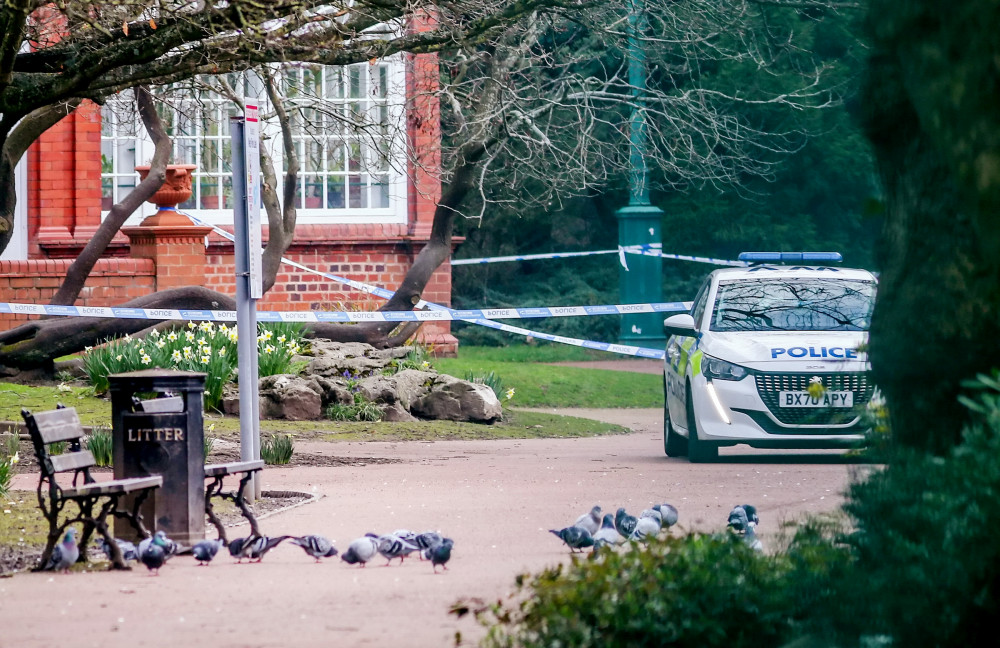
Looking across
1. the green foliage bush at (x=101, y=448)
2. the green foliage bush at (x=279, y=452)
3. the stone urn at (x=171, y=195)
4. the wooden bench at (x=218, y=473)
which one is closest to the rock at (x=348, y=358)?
the stone urn at (x=171, y=195)

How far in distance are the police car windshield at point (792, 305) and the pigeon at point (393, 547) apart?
19.7 ft

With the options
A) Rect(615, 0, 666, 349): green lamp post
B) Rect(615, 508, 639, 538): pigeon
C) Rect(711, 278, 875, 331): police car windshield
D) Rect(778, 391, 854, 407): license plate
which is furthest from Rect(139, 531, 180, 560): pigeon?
Rect(615, 0, 666, 349): green lamp post

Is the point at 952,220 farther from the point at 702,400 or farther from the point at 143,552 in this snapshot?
the point at 702,400

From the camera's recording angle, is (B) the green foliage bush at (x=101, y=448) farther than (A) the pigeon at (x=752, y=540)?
Yes

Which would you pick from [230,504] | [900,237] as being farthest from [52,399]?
[900,237]

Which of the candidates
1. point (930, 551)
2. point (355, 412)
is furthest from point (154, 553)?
point (355, 412)

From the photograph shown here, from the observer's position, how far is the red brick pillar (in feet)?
70.0

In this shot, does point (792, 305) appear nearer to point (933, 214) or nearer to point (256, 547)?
point (256, 547)

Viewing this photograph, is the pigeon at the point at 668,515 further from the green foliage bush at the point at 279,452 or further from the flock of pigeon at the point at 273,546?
the green foliage bush at the point at 279,452

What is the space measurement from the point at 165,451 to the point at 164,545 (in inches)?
32.7

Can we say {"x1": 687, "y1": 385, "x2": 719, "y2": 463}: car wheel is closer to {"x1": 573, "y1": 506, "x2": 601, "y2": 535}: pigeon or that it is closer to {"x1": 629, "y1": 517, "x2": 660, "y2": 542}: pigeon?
{"x1": 573, "y1": 506, "x2": 601, "y2": 535}: pigeon

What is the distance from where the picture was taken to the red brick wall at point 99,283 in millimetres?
21375

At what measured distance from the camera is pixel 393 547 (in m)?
7.55

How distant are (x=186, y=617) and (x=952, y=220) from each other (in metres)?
3.55
